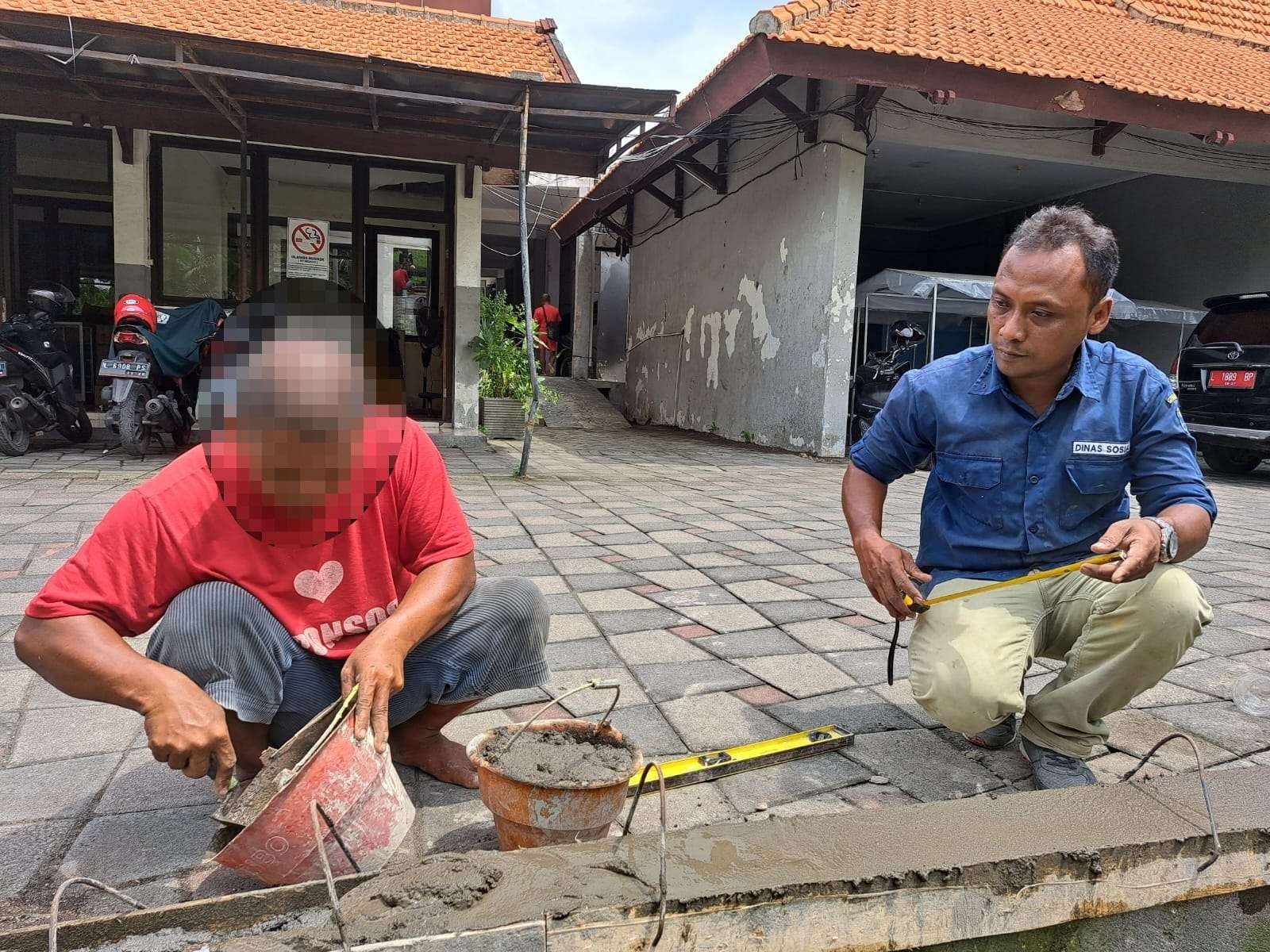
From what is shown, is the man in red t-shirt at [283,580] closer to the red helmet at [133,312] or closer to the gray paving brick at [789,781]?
the gray paving brick at [789,781]

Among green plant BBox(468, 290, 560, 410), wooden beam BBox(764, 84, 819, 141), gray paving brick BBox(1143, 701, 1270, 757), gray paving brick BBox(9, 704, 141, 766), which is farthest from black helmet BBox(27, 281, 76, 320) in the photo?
gray paving brick BBox(1143, 701, 1270, 757)

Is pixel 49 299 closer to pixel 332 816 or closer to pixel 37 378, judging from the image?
pixel 37 378

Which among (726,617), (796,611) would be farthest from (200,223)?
(796,611)

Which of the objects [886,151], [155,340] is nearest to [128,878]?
[155,340]

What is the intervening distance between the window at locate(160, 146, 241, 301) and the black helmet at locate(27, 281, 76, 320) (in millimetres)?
1267

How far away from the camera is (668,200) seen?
13.0 metres

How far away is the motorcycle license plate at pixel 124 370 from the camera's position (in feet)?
21.0

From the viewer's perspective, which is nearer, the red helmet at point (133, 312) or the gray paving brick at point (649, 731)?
the gray paving brick at point (649, 731)

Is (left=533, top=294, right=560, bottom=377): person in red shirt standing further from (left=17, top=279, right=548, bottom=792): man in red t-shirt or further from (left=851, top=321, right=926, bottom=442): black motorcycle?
Result: (left=17, top=279, right=548, bottom=792): man in red t-shirt

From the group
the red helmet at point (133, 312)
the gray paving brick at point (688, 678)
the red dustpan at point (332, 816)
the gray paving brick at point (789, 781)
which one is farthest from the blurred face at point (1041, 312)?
the red helmet at point (133, 312)

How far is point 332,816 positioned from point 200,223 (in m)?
9.02

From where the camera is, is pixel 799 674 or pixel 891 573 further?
pixel 799 674

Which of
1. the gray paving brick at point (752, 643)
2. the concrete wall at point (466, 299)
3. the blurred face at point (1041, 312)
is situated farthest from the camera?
the concrete wall at point (466, 299)

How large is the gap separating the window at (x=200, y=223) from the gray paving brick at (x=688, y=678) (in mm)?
7815
